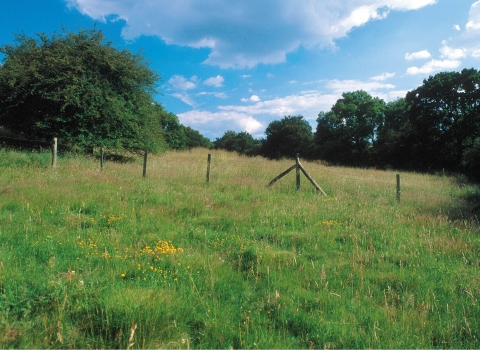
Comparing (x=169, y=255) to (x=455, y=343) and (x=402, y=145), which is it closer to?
(x=455, y=343)

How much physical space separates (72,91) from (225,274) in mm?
16828

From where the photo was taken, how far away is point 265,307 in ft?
11.6

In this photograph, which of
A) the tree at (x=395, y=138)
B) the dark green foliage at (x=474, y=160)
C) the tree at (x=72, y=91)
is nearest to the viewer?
the tree at (x=72, y=91)

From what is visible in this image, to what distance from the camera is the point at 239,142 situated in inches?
3295

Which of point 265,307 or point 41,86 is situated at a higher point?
point 41,86

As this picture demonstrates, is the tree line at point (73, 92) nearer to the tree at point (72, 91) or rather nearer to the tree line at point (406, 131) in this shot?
the tree at point (72, 91)

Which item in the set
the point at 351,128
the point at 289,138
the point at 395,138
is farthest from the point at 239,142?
the point at 395,138

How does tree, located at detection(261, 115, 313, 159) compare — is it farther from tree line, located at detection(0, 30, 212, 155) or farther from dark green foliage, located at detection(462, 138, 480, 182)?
tree line, located at detection(0, 30, 212, 155)

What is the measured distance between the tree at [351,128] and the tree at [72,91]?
3544 centimetres

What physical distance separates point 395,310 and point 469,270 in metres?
2.17

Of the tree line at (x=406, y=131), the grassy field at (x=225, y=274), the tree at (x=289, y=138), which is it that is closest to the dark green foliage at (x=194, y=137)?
the tree at (x=289, y=138)

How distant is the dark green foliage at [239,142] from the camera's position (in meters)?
80.2

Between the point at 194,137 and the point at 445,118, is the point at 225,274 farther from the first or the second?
the point at 194,137

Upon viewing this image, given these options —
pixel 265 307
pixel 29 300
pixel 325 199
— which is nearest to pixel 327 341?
pixel 265 307
